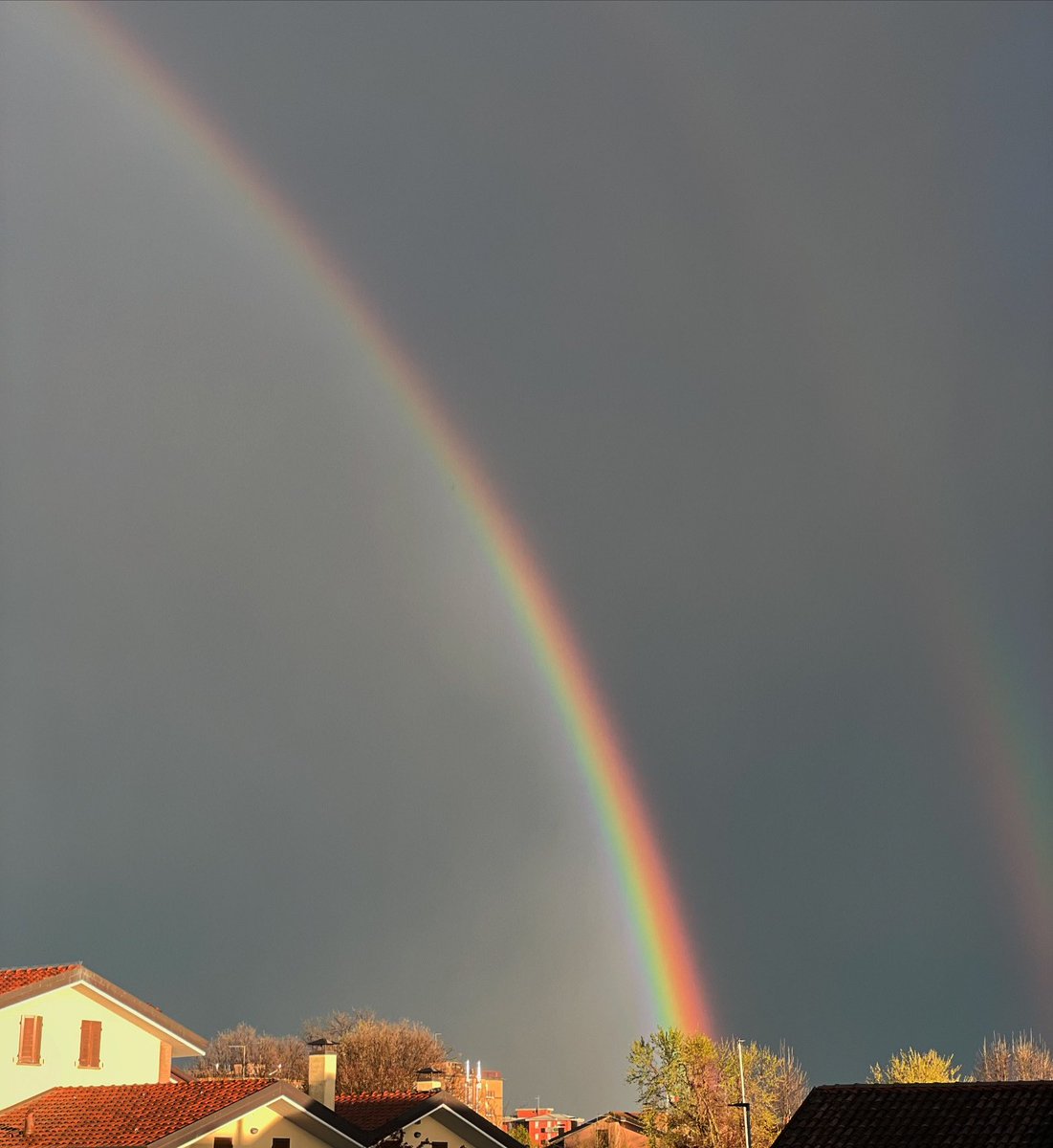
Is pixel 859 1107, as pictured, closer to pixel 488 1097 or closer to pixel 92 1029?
pixel 92 1029

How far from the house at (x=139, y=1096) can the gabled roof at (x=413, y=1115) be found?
5 cm

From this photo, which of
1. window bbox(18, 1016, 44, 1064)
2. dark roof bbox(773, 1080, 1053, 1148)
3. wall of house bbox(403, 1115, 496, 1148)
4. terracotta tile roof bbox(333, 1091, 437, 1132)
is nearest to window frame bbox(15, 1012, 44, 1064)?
window bbox(18, 1016, 44, 1064)

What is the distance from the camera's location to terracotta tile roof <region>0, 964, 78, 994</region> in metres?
40.9

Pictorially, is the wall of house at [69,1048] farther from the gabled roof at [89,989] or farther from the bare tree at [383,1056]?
the bare tree at [383,1056]

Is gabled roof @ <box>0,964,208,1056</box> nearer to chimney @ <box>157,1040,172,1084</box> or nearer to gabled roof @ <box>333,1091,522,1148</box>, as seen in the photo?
chimney @ <box>157,1040,172,1084</box>

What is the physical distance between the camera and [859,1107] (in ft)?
121

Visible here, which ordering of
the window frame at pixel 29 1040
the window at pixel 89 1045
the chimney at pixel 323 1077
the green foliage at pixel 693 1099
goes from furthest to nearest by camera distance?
1. the green foliage at pixel 693 1099
2. the chimney at pixel 323 1077
3. the window at pixel 89 1045
4. the window frame at pixel 29 1040

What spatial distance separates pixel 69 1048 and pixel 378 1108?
33.7 ft

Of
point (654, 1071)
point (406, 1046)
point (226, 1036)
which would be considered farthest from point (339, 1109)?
point (226, 1036)

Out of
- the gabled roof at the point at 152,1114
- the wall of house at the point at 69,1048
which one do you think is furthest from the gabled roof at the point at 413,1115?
the wall of house at the point at 69,1048

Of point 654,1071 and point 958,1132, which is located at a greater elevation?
point 654,1071

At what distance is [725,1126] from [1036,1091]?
48.3 meters

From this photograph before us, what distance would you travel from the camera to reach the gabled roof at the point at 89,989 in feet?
133

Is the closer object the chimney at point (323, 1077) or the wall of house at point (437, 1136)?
the chimney at point (323, 1077)
